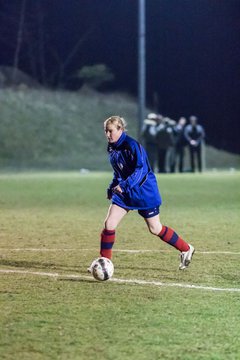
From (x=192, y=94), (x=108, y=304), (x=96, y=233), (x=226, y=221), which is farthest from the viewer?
(x=192, y=94)

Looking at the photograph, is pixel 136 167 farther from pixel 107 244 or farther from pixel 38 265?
pixel 38 265

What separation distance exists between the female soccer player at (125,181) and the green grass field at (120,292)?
1.78 feet

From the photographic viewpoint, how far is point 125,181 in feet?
25.6

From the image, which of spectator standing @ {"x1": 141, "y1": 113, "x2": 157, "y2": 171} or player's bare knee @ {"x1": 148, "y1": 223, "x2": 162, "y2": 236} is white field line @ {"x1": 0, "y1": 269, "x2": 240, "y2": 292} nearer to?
player's bare knee @ {"x1": 148, "y1": 223, "x2": 162, "y2": 236}

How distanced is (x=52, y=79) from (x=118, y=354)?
4392 centimetres

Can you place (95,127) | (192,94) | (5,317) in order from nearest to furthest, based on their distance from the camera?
(5,317)
(95,127)
(192,94)

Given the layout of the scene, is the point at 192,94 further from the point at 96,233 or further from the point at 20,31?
the point at 96,233

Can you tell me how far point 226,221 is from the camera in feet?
44.0

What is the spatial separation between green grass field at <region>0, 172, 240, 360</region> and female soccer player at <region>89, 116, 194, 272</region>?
0.54m

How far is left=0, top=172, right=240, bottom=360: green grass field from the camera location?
518 centimetres

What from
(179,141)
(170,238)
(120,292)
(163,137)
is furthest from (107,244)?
(179,141)

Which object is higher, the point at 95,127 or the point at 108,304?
the point at 108,304

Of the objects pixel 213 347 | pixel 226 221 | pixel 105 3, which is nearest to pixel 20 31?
pixel 105 3

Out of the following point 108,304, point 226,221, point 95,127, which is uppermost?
point 108,304
